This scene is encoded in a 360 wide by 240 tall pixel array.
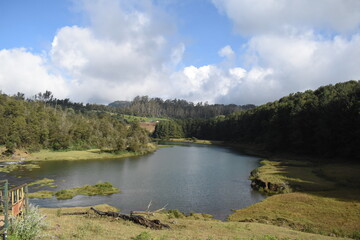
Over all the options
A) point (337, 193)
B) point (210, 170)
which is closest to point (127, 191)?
point (210, 170)

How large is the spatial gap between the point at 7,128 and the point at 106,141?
134 feet

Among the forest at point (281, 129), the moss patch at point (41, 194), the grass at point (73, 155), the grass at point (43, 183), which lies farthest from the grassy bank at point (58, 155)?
the moss patch at point (41, 194)

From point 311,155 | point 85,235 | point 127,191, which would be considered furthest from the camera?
point 311,155

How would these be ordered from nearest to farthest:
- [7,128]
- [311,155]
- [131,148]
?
1. [311,155]
2. [7,128]
3. [131,148]

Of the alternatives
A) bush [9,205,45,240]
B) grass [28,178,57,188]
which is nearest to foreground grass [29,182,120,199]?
grass [28,178,57,188]

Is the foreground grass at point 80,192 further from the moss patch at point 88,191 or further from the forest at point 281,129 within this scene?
the forest at point 281,129

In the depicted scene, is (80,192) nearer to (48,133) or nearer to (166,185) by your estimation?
(166,185)

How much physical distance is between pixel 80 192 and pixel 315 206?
4103 cm

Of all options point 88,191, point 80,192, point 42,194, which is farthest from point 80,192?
point 42,194

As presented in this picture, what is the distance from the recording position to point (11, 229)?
1725 cm

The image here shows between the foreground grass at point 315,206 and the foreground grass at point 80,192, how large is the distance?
2608 cm

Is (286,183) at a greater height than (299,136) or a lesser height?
lesser

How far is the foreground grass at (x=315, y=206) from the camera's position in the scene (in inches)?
1304

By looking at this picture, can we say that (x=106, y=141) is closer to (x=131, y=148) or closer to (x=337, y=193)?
(x=131, y=148)
